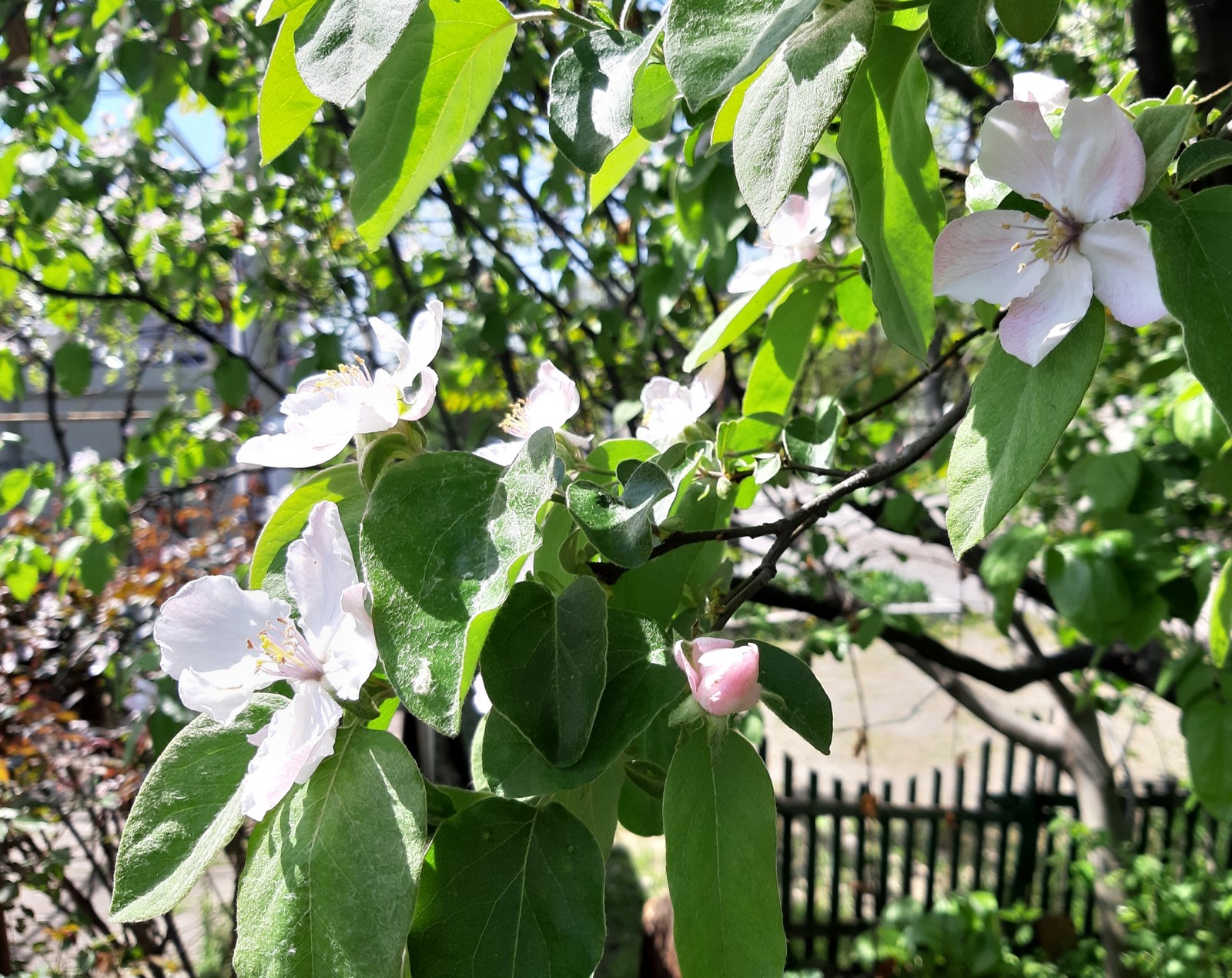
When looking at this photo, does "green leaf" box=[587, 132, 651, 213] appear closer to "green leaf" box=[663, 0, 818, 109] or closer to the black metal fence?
"green leaf" box=[663, 0, 818, 109]

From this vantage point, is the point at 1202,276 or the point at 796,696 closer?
the point at 1202,276

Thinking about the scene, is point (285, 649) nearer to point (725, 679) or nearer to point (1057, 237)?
point (725, 679)

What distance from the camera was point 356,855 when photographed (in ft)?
1.41

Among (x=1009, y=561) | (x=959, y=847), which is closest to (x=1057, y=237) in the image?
(x=1009, y=561)

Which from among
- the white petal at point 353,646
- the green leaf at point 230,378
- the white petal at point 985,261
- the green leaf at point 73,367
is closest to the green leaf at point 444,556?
the white petal at point 353,646

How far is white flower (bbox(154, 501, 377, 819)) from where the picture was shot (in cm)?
46

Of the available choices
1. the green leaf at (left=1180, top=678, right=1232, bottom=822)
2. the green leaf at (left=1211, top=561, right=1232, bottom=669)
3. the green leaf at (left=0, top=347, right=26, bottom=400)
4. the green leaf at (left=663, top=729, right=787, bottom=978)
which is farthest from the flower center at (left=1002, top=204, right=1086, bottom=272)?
the green leaf at (left=0, top=347, right=26, bottom=400)

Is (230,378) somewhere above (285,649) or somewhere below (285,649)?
above

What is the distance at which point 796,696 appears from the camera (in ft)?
1.80

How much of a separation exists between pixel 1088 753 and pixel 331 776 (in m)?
2.99

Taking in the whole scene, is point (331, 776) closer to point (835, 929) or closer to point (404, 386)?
point (404, 386)

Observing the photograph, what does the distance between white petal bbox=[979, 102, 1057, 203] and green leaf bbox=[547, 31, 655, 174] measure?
20 cm

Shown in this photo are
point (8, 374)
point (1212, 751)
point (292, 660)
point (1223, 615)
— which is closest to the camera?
point (292, 660)

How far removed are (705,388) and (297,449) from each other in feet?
1.33
